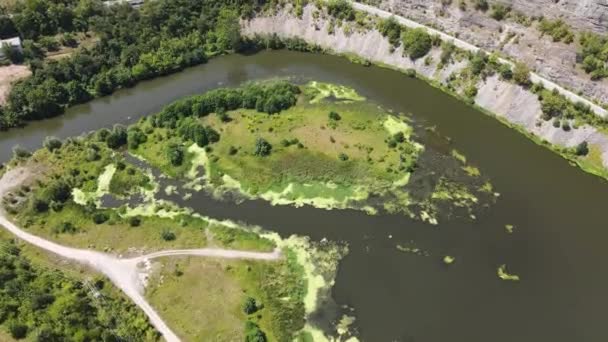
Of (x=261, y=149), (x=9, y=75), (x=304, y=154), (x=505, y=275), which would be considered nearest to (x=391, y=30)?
(x=304, y=154)

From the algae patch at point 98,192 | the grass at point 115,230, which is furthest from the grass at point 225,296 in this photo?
the algae patch at point 98,192

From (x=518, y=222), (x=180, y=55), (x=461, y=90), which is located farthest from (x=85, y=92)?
(x=518, y=222)

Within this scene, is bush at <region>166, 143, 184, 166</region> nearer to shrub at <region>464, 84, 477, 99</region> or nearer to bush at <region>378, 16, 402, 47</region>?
bush at <region>378, 16, 402, 47</region>

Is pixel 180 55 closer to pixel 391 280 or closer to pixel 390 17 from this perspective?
pixel 390 17

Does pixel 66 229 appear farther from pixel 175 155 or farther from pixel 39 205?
pixel 175 155

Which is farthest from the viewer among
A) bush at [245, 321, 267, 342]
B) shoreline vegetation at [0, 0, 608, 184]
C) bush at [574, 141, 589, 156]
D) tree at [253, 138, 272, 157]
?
shoreline vegetation at [0, 0, 608, 184]

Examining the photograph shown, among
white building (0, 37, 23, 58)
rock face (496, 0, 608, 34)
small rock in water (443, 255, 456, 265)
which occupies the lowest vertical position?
small rock in water (443, 255, 456, 265)

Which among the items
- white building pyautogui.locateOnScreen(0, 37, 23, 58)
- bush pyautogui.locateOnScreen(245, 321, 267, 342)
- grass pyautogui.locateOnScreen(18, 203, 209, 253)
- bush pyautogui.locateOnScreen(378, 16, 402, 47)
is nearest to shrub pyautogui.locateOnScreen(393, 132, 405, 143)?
bush pyautogui.locateOnScreen(378, 16, 402, 47)
